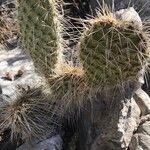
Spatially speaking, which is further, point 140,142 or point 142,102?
point 142,102

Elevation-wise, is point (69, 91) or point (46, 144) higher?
point (69, 91)

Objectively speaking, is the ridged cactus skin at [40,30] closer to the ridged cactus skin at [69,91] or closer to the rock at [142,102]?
the ridged cactus skin at [69,91]

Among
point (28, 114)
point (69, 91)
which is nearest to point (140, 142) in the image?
point (69, 91)

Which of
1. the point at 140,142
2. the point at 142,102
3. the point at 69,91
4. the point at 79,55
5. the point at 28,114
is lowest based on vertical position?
the point at 140,142

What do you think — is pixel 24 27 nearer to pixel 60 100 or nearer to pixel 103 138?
pixel 60 100

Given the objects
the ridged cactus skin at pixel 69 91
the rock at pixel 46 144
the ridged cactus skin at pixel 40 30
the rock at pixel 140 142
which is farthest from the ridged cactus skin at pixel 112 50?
the rock at pixel 46 144

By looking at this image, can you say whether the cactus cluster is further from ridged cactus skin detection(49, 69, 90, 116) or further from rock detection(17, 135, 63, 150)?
rock detection(17, 135, 63, 150)

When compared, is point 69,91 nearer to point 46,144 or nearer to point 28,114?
point 28,114
